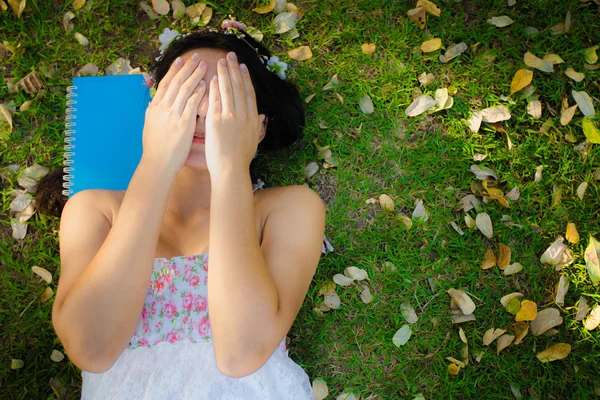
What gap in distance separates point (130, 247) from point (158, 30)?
58.2 inches

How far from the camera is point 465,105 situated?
2.71 metres

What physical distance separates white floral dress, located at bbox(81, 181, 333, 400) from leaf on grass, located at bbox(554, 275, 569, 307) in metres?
1.37

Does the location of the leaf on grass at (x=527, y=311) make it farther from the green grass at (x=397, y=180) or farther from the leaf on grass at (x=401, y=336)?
the leaf on grass at (x=401, y=336)

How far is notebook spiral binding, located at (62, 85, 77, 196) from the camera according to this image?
2600 mm

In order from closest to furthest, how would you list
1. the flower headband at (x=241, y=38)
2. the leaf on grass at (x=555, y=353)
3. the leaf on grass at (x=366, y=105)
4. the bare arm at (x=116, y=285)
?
1. the bare arm at (x=116, y=285)
2. the flower headband at (x=241, y=38)
3. the leaf on grass at (x=555, y=353)
4. the leaf on grass at (x=366, y=105)

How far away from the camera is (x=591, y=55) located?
269 centimetres

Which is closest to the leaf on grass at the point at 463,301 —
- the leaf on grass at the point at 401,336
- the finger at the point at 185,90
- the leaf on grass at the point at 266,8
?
the leaf on grass at the point at 401,336

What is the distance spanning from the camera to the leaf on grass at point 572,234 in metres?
2.59

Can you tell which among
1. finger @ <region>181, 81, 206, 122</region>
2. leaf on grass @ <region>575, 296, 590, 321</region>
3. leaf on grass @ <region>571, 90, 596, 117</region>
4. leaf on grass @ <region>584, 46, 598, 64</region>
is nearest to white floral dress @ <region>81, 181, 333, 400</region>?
finger @ <region>181, 81, 206, 122</region>

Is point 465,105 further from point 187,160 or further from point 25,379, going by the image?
point 25,379

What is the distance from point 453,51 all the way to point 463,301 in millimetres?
1297

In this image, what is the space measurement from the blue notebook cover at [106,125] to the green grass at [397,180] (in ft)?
0.48

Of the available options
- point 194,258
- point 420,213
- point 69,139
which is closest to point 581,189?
point 420,213

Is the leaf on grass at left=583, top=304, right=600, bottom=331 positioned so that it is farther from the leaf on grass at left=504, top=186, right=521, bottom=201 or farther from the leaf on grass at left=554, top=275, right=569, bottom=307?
the leaf on grass at left=504, top=186, right=521, bottom=201
